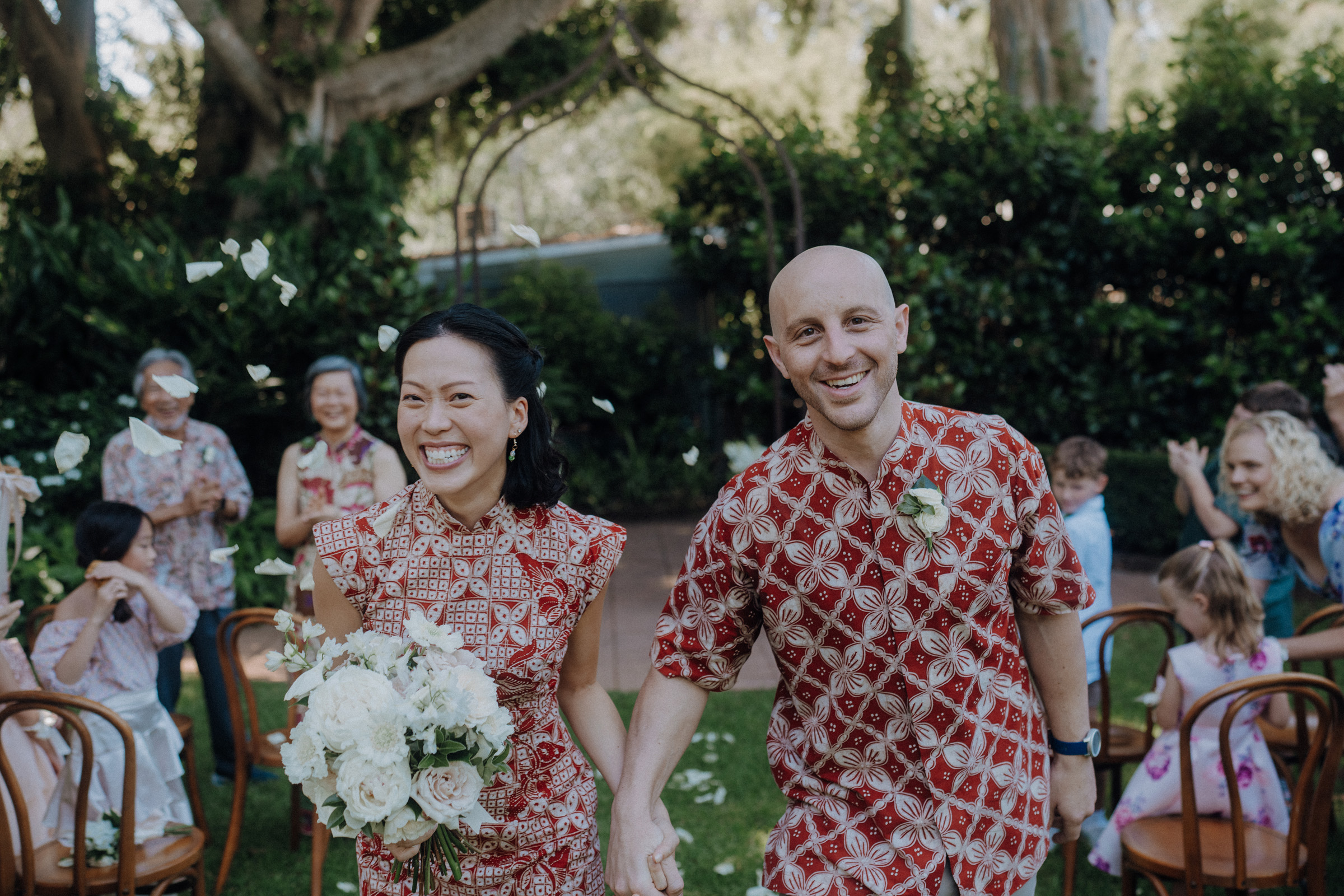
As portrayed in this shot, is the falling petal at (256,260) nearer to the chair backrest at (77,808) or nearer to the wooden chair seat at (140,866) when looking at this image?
the chair backrest at (77,808)

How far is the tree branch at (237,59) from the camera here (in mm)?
8961

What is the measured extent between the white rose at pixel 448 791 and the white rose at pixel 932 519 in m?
0.91

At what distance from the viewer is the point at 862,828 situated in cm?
207

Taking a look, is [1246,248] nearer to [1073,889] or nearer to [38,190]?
[1073,889]

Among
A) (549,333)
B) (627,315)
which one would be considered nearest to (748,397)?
(549,333)

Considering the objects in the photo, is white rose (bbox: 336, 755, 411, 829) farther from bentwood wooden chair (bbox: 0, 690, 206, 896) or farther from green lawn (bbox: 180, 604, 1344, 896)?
green lawn (bbox: 180, 604, 1344, 896)

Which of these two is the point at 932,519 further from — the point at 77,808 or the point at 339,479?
the point at 339,479

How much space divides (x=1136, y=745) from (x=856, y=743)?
2.51 metres

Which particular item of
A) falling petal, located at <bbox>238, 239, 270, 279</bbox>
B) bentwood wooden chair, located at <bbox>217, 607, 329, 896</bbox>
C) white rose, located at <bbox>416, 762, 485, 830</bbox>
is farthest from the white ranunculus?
bentwood wooden chair, located at <bbox>217, 607, 329, 896</bbox>

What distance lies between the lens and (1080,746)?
2.23 metres

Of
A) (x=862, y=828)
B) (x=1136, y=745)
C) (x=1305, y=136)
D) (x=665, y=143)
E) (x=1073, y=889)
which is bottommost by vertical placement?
(x=1073, y=889)

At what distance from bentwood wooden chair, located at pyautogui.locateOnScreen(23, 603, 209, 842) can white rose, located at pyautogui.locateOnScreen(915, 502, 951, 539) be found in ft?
10.2

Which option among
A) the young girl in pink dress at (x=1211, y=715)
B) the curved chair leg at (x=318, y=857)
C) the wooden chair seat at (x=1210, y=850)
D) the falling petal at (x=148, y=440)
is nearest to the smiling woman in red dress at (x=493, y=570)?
the falling petal at (x=148, y=440)

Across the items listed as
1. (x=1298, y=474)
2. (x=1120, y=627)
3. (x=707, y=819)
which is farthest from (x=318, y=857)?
(x=1298, y=474)
